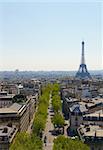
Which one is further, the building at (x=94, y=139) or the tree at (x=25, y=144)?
the building at (x=94, y=139)

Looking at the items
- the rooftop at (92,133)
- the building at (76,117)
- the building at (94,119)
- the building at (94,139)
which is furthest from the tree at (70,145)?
the building at (76,117)

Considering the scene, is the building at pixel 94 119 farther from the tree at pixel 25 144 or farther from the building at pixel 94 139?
the tree at pixel 25 144

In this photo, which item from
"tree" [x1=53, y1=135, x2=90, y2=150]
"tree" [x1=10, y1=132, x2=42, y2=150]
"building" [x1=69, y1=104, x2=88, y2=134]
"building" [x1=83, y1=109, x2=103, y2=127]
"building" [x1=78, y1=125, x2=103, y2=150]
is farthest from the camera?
"building" [x1=69, y1=104, x2=88, y2=134]

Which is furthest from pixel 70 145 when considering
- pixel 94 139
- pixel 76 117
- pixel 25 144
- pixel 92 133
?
pixel 76 117

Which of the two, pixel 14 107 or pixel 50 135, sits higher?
pixel 14 107

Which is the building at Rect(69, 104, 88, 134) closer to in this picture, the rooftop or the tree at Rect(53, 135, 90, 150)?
the rooftop

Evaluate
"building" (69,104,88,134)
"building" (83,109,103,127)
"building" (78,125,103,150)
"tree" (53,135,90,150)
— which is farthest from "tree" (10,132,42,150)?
"building" (69,104,88,134)

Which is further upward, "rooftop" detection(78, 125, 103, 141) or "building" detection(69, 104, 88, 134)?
"rooftop" detection(78, 125, 103, 141)

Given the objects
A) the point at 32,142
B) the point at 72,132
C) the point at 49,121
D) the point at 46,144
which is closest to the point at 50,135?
the point at 72,132

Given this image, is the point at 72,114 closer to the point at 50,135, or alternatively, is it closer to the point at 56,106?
the point at 50,135

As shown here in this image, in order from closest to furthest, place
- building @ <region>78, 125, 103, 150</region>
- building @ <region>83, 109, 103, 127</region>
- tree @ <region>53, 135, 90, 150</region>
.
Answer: tree @ <region>53, 135, 90, 150</region> < building @ <region>78, 125, 103, 150</region> < building @ <region>83, 109, 103, 127</region>

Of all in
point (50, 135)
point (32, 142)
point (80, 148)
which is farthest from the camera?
point (50, 135)
